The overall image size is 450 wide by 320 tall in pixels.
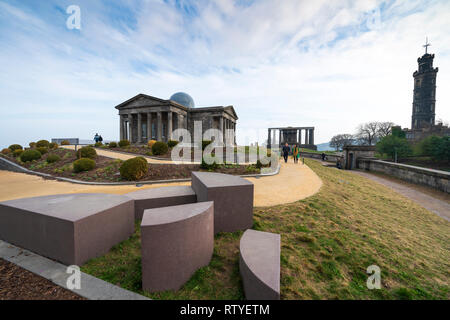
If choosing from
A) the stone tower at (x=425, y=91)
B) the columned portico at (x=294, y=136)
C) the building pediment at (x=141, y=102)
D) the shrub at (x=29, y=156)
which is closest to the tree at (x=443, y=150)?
the columned portico at (x=294, y=136)

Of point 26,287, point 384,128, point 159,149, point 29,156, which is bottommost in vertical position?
point 26,287

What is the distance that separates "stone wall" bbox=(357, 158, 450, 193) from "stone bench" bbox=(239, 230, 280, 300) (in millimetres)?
17988

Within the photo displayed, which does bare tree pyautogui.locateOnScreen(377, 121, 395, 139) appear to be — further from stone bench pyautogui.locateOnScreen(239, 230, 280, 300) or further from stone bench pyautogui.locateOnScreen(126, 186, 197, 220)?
stone bench pyautogui.locateOnScreen(239, 230, 280, 300)

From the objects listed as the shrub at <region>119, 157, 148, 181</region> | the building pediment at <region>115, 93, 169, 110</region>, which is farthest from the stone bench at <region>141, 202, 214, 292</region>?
the building pediment at <region>115, 93, 169, 110</region>

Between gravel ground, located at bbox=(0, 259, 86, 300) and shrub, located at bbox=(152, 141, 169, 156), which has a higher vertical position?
shrub, located at bbox=(152, 141, 169, 156)

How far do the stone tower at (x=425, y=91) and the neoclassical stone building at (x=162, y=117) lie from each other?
260ft

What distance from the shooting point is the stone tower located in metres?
69.0

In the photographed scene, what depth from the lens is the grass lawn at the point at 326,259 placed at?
3457mm

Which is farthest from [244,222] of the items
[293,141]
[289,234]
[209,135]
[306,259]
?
[293,141]

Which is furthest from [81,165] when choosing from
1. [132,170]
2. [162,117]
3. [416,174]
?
[416,174]

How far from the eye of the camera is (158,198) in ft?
18.4

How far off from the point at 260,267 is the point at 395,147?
4178cm

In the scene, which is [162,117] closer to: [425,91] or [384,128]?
[384,128]

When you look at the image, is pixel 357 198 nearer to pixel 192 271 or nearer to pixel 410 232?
pixel 410 232
